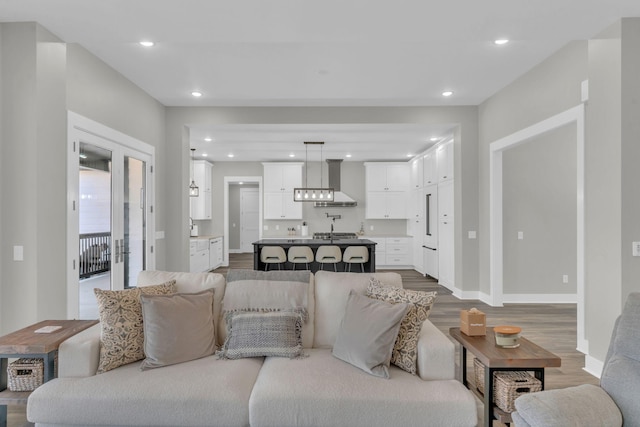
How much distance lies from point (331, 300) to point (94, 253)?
2.93 meters

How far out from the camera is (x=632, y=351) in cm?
162

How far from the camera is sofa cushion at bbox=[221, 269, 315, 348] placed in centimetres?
257

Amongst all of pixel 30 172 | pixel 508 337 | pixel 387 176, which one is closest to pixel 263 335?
pixel 508 337

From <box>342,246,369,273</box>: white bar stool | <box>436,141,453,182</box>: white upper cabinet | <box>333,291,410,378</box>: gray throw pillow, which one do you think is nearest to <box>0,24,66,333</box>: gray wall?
<box>333,291,410,378</box>: gray throw pillow

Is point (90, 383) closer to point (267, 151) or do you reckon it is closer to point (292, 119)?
point (292, 119)

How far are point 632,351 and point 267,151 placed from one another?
7401 millimetres

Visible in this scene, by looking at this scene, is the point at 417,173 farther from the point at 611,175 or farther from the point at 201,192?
the point at 611,175

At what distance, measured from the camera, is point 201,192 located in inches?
359

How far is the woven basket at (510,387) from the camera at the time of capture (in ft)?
6.37

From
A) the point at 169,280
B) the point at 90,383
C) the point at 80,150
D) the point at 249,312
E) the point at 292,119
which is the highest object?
the point at 292,119

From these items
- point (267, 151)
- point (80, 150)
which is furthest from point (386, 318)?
point (267, 151)

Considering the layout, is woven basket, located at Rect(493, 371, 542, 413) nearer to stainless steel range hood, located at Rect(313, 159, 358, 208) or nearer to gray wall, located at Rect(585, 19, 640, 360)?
gray wall, located at Rect(585, 19, 640, 360)

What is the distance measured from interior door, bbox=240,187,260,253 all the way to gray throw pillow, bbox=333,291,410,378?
10139 mm

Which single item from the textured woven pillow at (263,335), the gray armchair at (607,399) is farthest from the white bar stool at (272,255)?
the gray armchair at (607,399)
